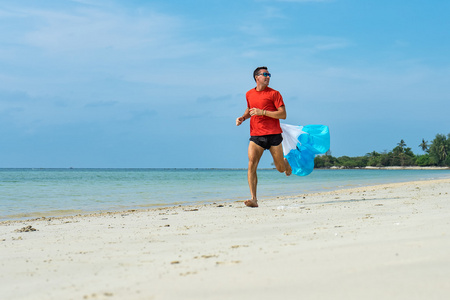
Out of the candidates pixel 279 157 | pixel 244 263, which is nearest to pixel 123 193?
pixel 279 157

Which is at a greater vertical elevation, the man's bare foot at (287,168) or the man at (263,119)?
the man at (263,119)

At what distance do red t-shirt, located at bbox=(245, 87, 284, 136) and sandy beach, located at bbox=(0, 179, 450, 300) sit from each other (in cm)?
267

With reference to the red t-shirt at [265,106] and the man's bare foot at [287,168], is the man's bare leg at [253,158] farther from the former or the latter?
the man's bare foot at [287,168]

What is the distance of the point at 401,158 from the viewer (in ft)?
446

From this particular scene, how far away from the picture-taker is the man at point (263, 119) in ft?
22.7

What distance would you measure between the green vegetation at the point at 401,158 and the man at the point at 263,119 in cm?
11864

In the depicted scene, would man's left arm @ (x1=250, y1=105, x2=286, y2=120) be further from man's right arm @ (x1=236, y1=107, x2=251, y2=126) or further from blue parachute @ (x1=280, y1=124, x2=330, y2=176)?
blue parachute @ (x1=280, y1=124, x2=330, y2=176)

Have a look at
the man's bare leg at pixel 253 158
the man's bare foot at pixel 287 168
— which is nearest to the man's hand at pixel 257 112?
the man's bare leg at pixel 253 158

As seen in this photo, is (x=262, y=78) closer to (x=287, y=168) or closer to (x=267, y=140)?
(x=267, y=140)

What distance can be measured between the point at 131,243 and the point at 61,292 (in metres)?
1.54

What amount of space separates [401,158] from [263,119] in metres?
140

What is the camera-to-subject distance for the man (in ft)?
22.7

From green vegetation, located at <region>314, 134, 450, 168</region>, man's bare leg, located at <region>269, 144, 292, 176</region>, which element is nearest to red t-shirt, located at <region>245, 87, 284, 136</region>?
man's bare leg, located at <region>269, 144, 292, 176</region>

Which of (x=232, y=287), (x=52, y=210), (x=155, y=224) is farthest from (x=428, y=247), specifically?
(x=52, y=210)
